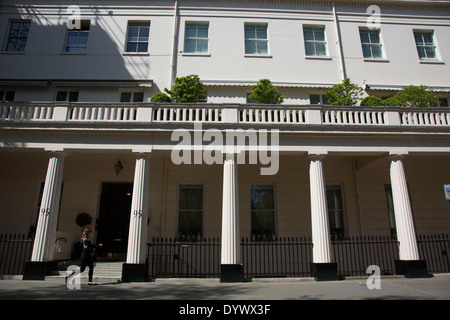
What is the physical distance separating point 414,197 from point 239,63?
392 inches

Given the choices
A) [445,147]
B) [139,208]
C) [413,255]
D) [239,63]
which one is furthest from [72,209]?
[445,147]

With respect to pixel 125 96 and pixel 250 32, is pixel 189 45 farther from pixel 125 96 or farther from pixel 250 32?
pixel 125 96

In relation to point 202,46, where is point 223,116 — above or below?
below

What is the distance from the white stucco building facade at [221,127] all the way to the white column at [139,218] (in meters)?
0.05

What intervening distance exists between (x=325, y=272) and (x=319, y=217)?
65.7 inches

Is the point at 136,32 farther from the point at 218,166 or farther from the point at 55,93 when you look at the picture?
the point at 218,166

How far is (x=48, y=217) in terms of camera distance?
920 centimetres

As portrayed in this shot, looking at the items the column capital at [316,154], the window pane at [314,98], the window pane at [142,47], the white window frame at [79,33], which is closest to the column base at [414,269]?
the column capital at [316,154]

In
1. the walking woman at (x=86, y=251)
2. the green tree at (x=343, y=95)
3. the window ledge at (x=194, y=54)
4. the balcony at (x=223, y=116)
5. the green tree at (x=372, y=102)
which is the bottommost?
the walking woman at (x=86, y=251)

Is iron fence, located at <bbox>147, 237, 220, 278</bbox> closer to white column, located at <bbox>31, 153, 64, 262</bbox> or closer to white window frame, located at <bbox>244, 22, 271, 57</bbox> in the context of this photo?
white column, located at <bbox>31, 153, 64, 262</bbox>

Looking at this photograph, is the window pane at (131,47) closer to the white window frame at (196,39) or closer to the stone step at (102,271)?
the white window frame at (196,39)

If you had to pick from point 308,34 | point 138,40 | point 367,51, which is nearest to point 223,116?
point 138,40

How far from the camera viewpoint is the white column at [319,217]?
9195mm
